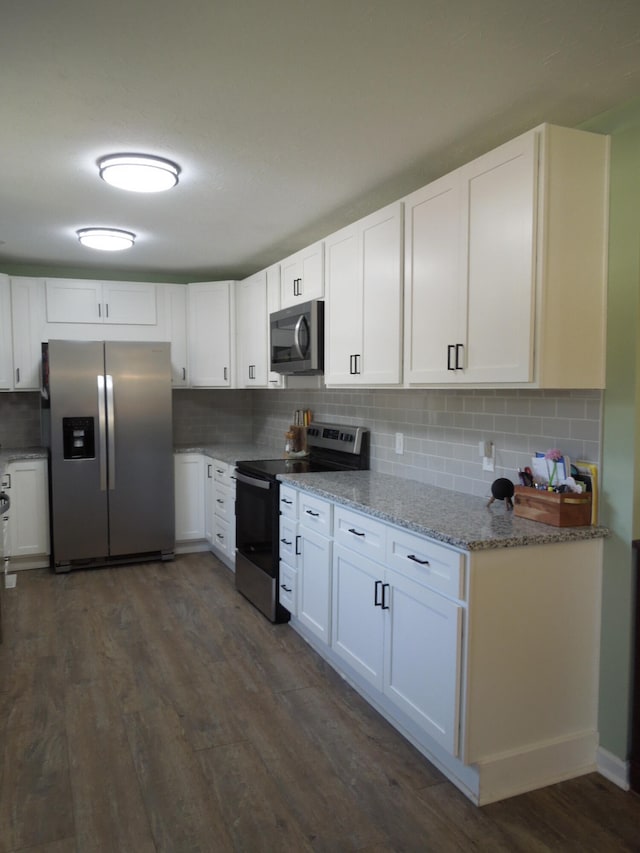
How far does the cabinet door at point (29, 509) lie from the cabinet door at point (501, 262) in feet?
11.8

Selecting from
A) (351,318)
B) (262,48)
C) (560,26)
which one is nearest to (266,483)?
(351,318)

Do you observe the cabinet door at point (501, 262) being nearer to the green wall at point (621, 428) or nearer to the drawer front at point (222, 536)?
the green wall at point (621, 428)

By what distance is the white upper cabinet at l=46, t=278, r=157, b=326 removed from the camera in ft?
16.4

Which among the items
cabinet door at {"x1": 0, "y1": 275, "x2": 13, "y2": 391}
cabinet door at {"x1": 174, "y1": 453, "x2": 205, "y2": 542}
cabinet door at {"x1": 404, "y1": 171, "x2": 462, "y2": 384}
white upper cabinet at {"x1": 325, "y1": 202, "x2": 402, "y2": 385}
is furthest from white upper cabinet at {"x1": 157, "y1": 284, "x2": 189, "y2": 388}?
cabinet door at {"x1": 404, "y1": 171, "x2": 462, "y2": 384}

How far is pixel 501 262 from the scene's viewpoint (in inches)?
89.7

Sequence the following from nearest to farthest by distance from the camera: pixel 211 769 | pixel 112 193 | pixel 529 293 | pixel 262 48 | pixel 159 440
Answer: pixel 262 48, pixel 529 293, pixel 211 769, pixel 112 193, pixel 159 440

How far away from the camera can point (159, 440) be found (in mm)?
4949

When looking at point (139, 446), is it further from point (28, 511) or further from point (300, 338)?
point (300, 338)

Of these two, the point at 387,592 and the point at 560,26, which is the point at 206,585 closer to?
the point at 387,592

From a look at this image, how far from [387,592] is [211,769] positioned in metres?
0.94

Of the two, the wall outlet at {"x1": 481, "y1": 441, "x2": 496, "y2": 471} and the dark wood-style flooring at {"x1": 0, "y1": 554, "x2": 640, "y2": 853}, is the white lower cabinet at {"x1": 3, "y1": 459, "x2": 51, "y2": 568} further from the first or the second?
the wall outlet at {"x1": 481, "y1": 441, "x2": 496, "y2": 471}

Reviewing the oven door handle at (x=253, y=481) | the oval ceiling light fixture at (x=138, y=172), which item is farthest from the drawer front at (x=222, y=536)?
the oval ceiling light fixture at (x=138, y=172)

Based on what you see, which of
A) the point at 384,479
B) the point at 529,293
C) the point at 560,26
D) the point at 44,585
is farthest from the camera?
the point at 44,585

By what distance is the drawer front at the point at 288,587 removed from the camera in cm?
348
